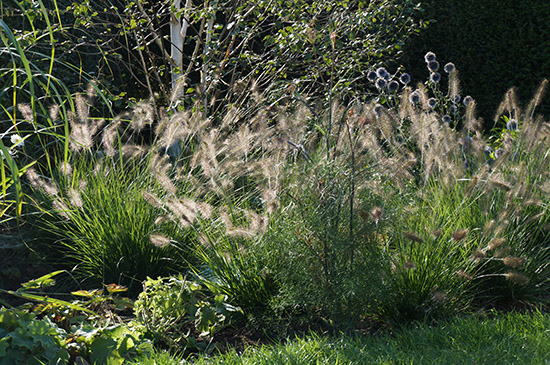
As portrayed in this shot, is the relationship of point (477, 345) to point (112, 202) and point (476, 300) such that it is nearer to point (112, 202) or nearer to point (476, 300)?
point (476, 300)

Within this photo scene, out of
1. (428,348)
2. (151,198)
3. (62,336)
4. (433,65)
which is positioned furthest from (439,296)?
(433,65)

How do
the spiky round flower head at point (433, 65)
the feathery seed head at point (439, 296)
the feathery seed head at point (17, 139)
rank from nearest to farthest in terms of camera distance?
the feathery seed head at point (17, 139), the feathery seed head at point (439, 296), the spiky round flower head at point (433, 65)

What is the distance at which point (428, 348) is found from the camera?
2.76 metres

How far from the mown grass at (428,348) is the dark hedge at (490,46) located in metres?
5.08

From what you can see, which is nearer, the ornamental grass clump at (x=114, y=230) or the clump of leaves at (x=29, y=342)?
Answer: the clump of leaves at (x=29, y=342)

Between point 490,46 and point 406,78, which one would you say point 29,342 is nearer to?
point 406,78

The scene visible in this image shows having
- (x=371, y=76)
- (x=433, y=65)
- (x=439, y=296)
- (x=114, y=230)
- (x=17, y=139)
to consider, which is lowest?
(x=439, y=296)

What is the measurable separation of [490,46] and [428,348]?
5.74 metres

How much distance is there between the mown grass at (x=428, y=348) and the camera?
2648 millimetres

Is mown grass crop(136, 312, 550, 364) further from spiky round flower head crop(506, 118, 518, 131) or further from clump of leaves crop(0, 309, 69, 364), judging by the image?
spiky round flower head crop(506, 118, 518, 131)

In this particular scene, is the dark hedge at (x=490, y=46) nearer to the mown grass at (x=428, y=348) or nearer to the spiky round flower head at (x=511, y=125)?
the spiky round flower head at (x=511, y=125)

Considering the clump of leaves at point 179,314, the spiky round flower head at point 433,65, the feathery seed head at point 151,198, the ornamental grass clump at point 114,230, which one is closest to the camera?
the clump of leaves at point 179,314

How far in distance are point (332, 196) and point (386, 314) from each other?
69 centimetres

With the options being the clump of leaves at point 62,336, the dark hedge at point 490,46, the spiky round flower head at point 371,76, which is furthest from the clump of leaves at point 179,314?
the dark hedge at point 490,46
